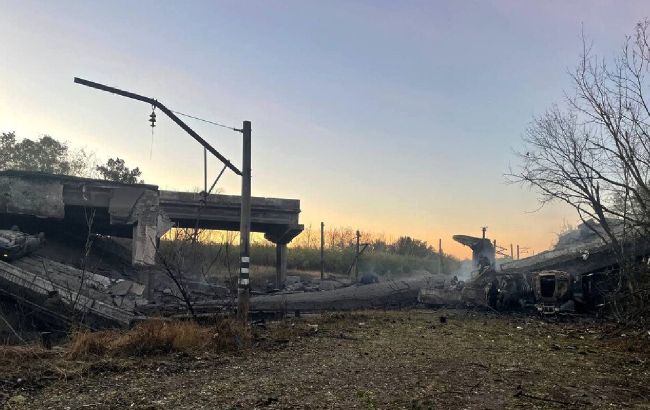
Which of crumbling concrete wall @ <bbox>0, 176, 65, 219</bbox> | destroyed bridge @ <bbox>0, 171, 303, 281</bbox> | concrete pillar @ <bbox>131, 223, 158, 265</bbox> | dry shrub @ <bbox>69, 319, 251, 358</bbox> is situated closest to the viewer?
dry shrub @ <bbox>69, 319, 251, 358</bbox>

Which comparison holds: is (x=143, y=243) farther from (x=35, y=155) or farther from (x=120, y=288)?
(x=35, y=155)

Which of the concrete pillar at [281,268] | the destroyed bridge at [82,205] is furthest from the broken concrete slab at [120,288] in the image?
the concrete pillar at [281,268]

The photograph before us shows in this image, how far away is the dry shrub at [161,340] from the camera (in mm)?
8750

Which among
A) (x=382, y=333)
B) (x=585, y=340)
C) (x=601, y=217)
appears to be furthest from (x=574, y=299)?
(x=382, y=333)

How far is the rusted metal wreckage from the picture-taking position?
61.1 ft

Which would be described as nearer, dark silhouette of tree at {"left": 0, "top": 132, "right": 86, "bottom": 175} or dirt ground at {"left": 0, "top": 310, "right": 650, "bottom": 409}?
dirt ground at {"left": 0, "top": 310, "right": 650, "bottom": 409}

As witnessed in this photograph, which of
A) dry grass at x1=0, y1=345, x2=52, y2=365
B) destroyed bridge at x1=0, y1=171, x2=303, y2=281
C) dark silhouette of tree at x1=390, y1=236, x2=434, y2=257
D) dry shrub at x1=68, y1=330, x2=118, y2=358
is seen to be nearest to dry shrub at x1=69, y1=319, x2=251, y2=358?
dry shrub at x1=68, y1=330, x2=118, y2=358

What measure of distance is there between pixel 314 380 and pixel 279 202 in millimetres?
19208

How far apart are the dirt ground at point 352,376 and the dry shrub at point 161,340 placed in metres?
0.35

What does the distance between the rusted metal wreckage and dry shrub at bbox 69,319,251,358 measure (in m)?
12.5

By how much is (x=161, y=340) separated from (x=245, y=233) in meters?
3.43

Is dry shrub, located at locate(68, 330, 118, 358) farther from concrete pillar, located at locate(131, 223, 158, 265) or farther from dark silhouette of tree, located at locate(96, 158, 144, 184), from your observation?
dark silhouette of tree, located at locate(96, 158, 144, 184)

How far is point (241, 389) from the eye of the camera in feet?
22.2

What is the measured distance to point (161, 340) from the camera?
930 cm
